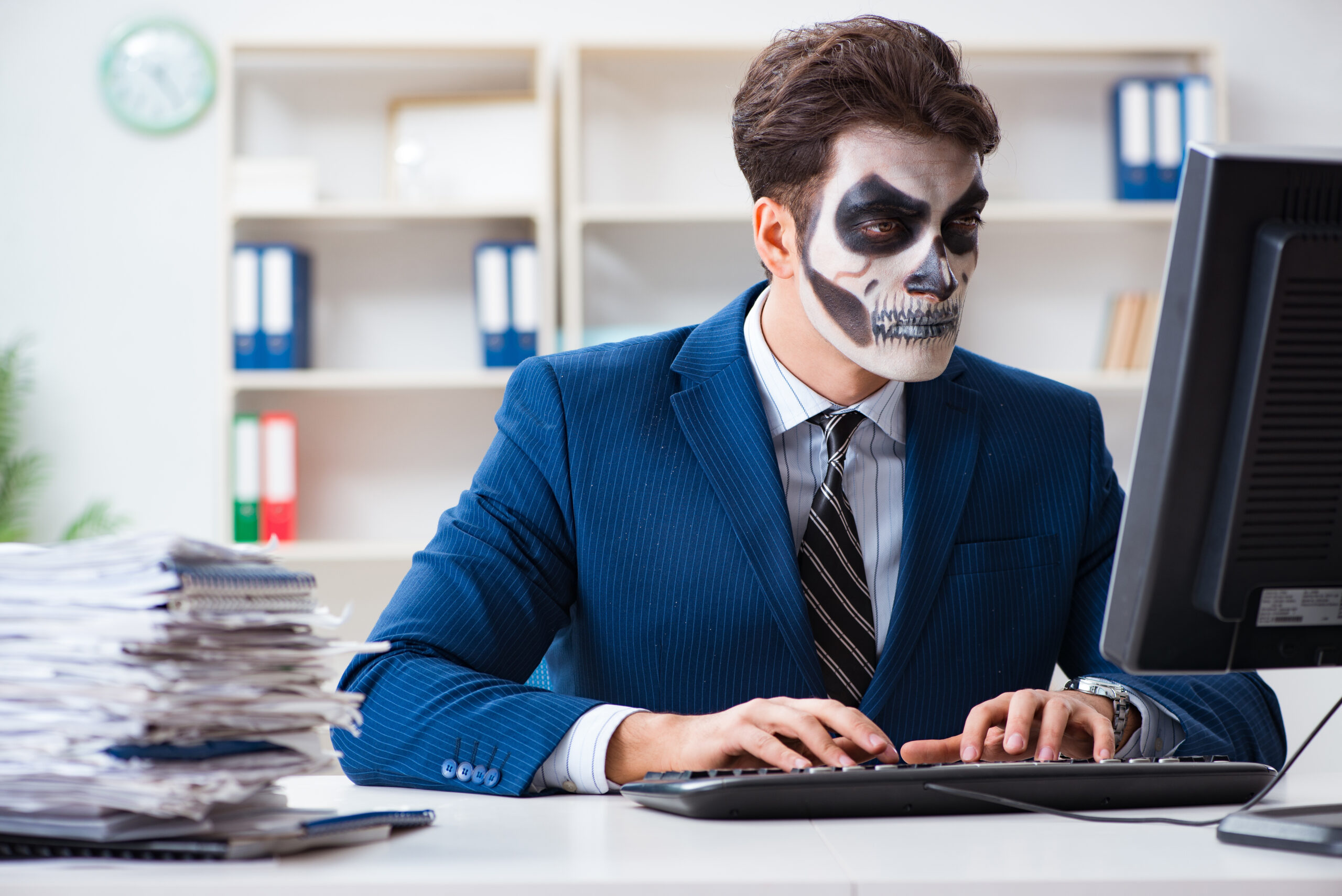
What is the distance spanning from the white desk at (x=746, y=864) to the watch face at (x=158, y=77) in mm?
2877

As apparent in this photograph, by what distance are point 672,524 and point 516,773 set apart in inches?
17.3

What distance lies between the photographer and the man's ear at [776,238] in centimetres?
148

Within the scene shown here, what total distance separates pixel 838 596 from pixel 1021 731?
1.17 ft

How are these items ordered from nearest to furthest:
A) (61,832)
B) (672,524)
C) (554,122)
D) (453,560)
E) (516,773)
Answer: (61,832)
(516,773)
(453,560)
(672,524)
(554,122)

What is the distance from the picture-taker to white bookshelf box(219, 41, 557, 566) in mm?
3230

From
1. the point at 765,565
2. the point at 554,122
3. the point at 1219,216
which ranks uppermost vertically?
the point at 554,122

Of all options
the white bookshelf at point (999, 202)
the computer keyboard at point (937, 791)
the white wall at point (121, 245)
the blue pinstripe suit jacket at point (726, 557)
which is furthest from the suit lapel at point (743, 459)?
the white wall at point (121, 245)

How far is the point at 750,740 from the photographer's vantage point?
0.98 metres

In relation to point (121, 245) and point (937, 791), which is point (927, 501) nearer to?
point (937, 791)

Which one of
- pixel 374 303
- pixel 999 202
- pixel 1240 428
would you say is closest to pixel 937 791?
pixel 1240 428

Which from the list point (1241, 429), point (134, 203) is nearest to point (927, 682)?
point (1241, 429)

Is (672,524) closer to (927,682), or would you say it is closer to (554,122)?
(927,682)

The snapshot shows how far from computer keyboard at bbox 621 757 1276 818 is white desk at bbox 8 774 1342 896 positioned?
0.05 feet

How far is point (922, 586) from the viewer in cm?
137
